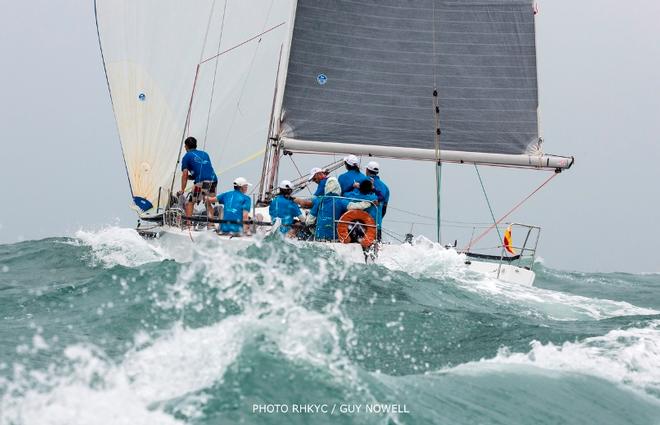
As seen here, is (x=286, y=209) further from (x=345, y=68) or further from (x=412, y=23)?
(x=412, y=23)

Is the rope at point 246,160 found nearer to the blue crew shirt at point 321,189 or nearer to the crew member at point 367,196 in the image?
the blue crew shirt at point 321,189

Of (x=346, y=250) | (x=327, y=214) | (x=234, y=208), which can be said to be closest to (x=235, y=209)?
(x=234, y=208)

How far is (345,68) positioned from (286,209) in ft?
13.9

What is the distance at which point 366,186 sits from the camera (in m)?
10.1

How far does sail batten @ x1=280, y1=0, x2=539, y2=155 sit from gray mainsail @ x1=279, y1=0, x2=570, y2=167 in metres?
0.02

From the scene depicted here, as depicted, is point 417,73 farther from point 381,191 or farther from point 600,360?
point 600,360

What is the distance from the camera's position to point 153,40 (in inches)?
524

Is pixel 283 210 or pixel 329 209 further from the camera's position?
pixel 283 210

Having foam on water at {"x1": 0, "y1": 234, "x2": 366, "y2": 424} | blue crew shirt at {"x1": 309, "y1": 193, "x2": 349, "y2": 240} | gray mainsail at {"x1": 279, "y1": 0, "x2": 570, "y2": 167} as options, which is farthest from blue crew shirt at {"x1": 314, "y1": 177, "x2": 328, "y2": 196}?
foam on water at {"x1": 0, "y1": 234, "x2": 366, "y2": 424}

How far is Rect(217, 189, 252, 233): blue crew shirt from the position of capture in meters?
10.0

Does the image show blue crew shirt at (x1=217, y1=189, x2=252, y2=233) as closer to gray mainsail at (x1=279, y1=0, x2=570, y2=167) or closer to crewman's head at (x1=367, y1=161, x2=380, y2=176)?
crewman's head at (x1=367, y1=161, x2=380, y2=176)

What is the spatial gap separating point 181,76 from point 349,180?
167 inches

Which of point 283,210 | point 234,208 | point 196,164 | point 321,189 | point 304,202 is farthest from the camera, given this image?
point 304,202

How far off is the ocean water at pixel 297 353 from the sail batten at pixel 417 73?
210 inches
